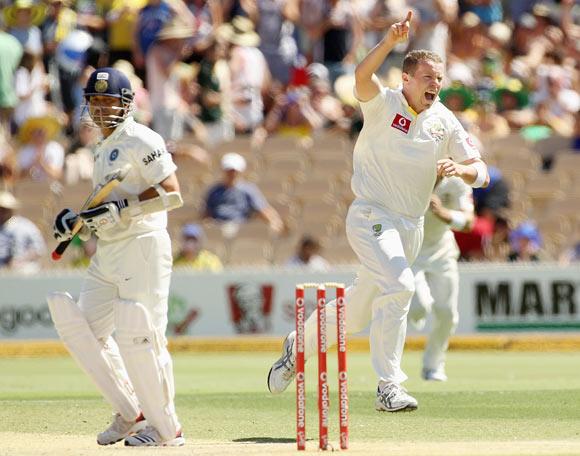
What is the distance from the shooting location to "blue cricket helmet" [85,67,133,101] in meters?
7.68

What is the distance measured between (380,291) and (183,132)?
32.3 ft

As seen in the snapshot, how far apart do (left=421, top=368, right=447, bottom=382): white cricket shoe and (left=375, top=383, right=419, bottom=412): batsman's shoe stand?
11.6 ft

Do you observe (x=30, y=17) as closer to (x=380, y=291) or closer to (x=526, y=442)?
(x=380, y=291)

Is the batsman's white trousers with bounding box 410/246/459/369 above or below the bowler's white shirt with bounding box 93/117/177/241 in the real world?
below

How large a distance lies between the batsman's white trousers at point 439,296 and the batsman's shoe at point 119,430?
428cm

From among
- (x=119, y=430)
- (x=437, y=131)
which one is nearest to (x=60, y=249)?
(x=119, y=430)

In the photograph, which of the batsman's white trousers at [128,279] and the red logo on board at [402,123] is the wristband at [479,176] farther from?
the batsman's white trousers at [128,279]

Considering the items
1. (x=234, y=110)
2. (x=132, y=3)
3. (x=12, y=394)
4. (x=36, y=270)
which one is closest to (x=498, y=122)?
(x=234, y=110)

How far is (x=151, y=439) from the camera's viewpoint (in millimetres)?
7508

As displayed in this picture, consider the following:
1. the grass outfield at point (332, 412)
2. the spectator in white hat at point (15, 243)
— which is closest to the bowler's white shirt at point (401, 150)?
the grass outfield at point (332, 412)

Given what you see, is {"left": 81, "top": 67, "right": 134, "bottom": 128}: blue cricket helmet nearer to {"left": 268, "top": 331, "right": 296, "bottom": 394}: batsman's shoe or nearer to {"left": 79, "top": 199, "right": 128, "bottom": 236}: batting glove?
{"left": 79, "top": 199, "right": 128, "bottom": 236}: batting glove

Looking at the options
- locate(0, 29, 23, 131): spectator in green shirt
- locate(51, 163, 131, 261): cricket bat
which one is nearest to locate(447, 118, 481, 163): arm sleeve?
locate(51, 163, 131, 261): cricket bat

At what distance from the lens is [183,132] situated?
59.6ft

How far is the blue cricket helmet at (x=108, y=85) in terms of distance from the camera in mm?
7680
